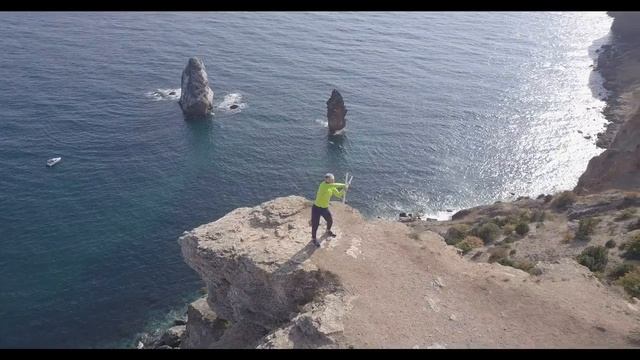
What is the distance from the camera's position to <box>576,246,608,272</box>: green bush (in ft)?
116

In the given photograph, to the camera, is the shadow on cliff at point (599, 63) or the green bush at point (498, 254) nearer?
the green bush at point (498, 254)

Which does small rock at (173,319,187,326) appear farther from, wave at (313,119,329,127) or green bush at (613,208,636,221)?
wave at (313,119,329,127)

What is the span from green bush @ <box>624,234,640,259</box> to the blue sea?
3388 centimetres

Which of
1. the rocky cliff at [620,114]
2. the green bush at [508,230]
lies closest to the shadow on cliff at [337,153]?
→ the green bush at [508,230]

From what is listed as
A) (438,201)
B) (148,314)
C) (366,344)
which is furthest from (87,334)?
(438,201)

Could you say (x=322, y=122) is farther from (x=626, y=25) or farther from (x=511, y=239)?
(x=626, y=25)

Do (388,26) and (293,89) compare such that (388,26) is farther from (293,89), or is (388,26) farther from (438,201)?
(438,201)

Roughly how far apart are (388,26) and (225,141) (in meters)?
73.6

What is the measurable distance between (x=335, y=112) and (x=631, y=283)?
196ft

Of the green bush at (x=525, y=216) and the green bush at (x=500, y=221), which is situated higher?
the green bush at (x=525, y=216)

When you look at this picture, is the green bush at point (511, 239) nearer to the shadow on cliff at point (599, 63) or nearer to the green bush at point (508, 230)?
the green bush at point (508, 230)

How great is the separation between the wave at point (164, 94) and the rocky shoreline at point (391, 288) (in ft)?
201

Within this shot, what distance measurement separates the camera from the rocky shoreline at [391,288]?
23.2 m
